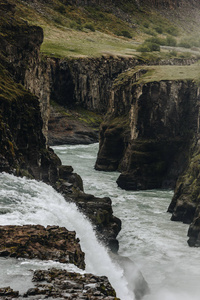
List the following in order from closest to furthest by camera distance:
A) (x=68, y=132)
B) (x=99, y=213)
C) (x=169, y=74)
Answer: (x=99, y=213) → (x=169, y=74) → (x=68, y=132)

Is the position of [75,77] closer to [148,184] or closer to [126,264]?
[148,184]

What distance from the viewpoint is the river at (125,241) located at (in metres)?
17.7

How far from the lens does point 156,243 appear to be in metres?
32.1

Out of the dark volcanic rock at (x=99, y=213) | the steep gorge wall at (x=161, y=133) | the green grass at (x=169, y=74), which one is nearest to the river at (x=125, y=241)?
the dark volcanic rock at (x=99, y=213)

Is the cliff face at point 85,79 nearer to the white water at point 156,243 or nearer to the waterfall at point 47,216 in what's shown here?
the white water at point 156,243

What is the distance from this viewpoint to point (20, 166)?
28.0 m

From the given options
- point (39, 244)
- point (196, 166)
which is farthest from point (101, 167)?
point (39, 244)

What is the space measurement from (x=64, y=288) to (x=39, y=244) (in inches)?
139

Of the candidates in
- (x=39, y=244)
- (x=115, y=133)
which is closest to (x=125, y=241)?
(x=39, y=244)

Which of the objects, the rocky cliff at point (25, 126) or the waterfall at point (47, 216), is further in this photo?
the rocky cliff at point (25, 126)

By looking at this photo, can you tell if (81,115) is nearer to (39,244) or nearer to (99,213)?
(99,213)

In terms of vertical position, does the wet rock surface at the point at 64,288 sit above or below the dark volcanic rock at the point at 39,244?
above

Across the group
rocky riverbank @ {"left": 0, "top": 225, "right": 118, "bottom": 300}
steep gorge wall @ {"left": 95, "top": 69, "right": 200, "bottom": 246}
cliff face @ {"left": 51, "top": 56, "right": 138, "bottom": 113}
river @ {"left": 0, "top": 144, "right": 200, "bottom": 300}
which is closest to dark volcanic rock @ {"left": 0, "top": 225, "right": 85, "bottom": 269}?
rocky riverbank @ {"left": 0, "top": 225, "right": 118, "bottom": 300}

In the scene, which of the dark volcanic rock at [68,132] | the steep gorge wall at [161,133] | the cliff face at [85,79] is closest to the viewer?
the steep gorge wall at [161,133]
